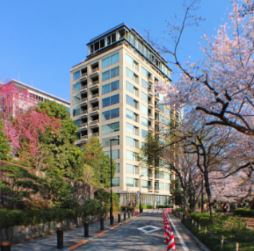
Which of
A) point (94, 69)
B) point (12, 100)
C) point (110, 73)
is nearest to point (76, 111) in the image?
point (94, 69)

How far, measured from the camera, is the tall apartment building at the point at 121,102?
225 ft

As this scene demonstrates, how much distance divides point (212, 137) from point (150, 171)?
180 feet

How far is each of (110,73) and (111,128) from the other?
38.7 ft

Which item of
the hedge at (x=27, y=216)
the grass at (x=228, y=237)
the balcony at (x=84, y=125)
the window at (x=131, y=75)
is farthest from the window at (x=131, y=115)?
the grass at (x=228, y=237)

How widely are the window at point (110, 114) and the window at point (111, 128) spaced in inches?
63.7

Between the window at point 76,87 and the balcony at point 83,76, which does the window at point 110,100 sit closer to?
the balcony at point 83,76

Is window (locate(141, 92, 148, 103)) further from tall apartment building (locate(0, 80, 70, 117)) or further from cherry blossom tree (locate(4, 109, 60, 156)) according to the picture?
cherry blossom tree (locate(4, 109, 60, 156))

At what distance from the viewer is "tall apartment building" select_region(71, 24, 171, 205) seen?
68.7 m

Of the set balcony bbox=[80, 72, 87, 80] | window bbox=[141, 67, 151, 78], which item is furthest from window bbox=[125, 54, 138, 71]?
balcony bbox=[80, 72, 87, 80]

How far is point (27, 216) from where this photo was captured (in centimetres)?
1588

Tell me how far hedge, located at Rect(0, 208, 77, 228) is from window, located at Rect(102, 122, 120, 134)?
47.4m

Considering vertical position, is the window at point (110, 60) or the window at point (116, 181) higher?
the window at point (110, 60)

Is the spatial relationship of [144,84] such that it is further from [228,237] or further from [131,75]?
[228,237]

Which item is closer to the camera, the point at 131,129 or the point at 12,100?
the point at 12,100
